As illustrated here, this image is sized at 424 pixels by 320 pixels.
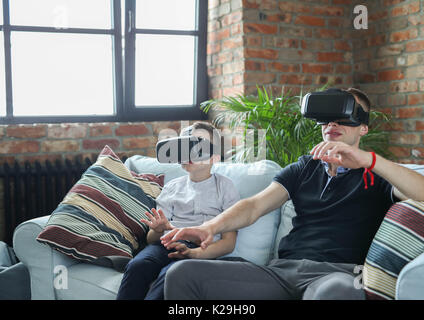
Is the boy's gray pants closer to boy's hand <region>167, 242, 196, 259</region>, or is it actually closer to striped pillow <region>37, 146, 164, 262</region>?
boy's hand <region>167, 242, 196, 259</region>

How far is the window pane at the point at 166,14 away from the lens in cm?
344

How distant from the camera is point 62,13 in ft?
10.6

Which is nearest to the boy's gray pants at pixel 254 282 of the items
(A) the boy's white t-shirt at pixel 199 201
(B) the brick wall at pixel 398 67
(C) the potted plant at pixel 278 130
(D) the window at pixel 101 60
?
(A) the boy's white t-shirt at pixel 199 201

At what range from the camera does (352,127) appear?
1.76 m

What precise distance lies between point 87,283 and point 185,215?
0.46 meters

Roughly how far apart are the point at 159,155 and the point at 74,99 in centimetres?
156

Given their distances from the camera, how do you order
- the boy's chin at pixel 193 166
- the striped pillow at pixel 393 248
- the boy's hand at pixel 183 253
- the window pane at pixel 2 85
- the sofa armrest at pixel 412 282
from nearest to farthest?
the sofa armrest at pixel 412 282
the striped pillow at pixel 393 248
the boy's hand at pixel 183 253
the boy's chin at pixel 193 166
the window pane at pixel 2 85

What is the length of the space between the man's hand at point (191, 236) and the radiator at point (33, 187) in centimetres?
160

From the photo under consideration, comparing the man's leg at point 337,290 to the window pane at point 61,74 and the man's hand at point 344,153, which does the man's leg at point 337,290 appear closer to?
the man's hand at point 344,153

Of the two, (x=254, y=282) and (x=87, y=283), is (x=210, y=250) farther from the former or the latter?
(x=87, y=283)

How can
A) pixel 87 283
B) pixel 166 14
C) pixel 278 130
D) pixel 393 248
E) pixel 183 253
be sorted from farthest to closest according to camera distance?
pixel 166 14
pixel 278 130
pixel 87 283
pixel 183 253
pixel 393 248

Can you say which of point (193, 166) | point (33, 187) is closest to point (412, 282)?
point (193, 166)
